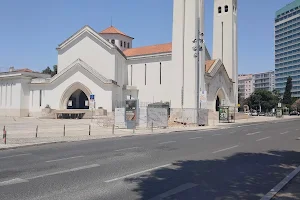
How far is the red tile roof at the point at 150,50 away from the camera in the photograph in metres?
60.5

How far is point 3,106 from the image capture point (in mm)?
Answer: 58188

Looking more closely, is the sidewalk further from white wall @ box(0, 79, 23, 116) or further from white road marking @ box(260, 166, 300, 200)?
white wall @ box(0, 79, 23, 116)

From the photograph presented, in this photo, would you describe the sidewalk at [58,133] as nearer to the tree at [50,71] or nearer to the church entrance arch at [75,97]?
the church entrance arch at [75,97]

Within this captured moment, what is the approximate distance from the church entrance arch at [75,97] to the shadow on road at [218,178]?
45.7 meters

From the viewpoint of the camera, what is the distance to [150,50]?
63250mm

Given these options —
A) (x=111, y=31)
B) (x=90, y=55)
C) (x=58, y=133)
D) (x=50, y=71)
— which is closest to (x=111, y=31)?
(x=111, y=31)

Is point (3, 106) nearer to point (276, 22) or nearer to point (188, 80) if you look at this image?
point (188, 80)

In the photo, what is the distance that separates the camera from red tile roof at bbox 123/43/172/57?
6045cm

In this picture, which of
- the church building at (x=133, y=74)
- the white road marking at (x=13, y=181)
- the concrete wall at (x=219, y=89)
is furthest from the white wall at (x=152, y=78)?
the white road marking at (x=13, y=181)

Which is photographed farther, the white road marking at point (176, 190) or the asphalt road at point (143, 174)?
the asphalt road at point (143, 174)

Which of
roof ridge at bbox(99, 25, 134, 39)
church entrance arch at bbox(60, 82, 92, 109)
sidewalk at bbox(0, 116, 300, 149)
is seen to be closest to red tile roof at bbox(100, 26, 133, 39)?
roof ridge at bbox(99, 25, 134, 39)

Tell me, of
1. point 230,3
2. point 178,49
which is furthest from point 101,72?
point 230,3

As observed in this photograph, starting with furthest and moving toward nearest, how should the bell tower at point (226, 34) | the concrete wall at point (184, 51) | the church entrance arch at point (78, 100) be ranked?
the bell tower at point (226, 34) < the church entrance arch at point (78, 100) < the concrete wall at point (184, 51)

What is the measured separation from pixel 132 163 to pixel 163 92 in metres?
48.7
